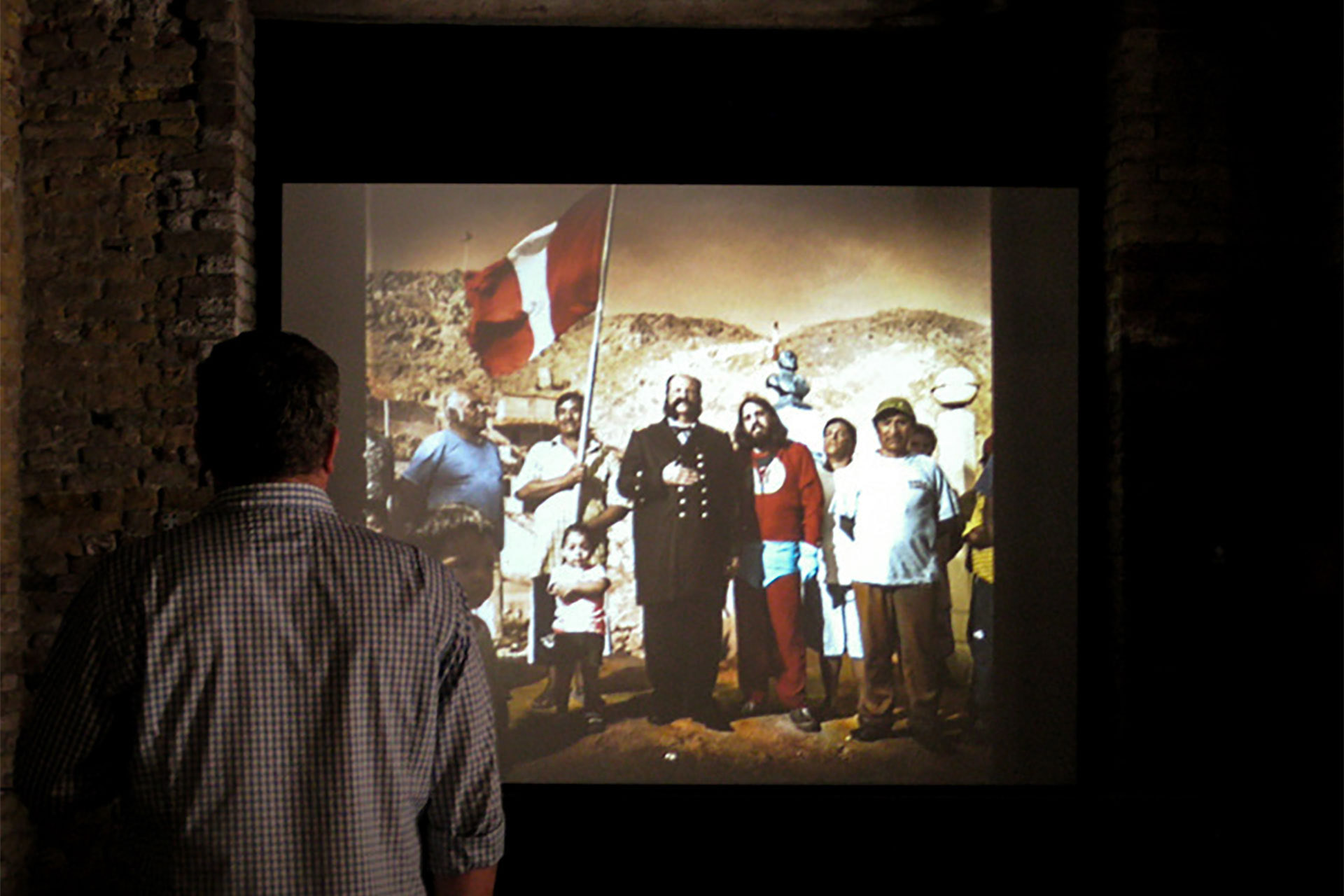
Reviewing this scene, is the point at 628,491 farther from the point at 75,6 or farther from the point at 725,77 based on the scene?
the point at 75,6

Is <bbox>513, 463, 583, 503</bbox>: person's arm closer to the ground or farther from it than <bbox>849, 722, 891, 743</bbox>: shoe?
farther from it

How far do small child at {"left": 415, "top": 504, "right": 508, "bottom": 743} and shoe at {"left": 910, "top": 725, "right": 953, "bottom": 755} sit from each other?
54.4 inches

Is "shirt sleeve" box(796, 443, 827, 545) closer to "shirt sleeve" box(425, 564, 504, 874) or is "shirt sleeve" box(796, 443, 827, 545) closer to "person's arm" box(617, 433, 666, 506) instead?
"person's arm" box(617, 433, 666, 506)

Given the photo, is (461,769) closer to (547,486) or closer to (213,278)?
(547,486)

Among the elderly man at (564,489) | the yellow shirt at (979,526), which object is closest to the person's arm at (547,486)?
the elderly man at (564,489)

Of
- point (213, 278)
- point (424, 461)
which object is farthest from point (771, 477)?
point (213, 278)

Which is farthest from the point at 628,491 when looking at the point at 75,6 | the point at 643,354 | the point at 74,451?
the point at 75,6

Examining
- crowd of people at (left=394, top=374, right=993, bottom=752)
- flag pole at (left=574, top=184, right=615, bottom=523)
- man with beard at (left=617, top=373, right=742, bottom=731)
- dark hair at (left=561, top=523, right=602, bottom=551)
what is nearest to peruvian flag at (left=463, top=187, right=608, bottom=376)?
flag pole at (left=574, top=184, right=615, bottom=523)

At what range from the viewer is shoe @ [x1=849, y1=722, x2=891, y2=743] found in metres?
4.04

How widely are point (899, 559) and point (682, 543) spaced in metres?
0.74

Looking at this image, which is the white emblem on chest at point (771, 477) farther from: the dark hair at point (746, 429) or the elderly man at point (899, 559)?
the elderly man at point (899, 559)

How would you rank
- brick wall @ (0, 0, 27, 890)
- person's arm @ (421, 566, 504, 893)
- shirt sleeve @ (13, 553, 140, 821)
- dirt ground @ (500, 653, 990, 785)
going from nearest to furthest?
shirt sleeve @ (13, 553, 140, 821), person's arm @ (421, 566, 504, 893), brick wall @ (0, 0, 27, 890), dirt ground @ (500, 653, 990, 785)

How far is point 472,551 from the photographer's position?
160 inches

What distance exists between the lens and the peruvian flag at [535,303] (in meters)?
4.09
